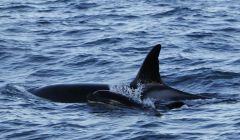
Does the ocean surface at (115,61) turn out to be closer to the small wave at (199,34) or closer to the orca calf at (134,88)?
the small wave at (199,34)

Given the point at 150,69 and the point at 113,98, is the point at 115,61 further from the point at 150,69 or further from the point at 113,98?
the point at 113,98

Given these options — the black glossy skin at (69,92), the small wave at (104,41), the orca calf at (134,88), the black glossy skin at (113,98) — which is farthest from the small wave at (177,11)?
the black glossy skin at (113,98)

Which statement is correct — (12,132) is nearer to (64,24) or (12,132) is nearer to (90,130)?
(90,130)

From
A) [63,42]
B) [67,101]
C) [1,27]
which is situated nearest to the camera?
[67,101]

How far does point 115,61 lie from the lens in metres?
20.2

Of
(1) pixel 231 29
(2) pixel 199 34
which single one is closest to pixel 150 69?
(2) pixel 199 34

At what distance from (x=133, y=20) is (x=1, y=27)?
4786 millimetres

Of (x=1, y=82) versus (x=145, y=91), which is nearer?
(x=145, y=91)

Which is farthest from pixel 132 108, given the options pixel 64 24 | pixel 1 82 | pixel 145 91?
pixel 64 24

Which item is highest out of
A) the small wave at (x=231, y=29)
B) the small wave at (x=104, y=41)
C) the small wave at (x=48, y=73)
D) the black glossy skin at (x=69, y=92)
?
the black glossy skin at (x=69, y=92)

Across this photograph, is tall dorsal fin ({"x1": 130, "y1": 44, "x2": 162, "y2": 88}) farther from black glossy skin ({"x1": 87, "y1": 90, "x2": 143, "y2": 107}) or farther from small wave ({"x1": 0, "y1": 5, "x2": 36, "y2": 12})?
Answer: small wave ({"x1": 0, "y1": 5, "x2": 36, "y2": 12})

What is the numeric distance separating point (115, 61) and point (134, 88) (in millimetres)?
4626

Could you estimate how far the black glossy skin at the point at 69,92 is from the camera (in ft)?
51.7

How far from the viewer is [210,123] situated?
43.8 ft
